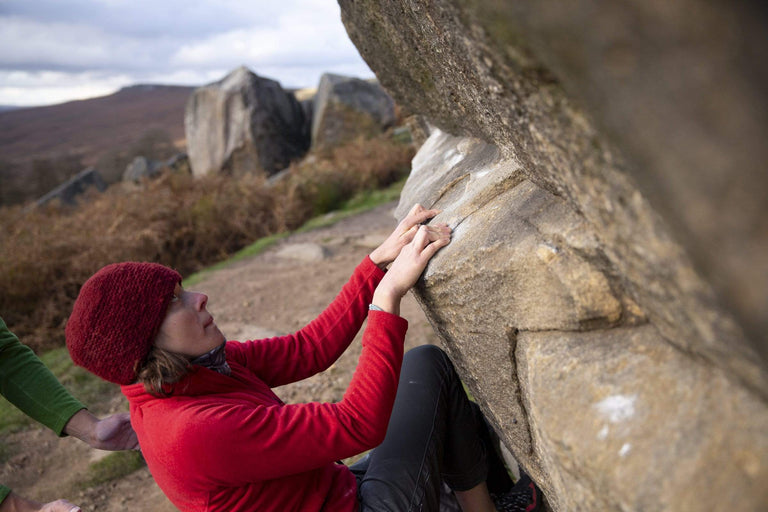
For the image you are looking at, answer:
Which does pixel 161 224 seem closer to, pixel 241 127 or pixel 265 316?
pixel 265 316

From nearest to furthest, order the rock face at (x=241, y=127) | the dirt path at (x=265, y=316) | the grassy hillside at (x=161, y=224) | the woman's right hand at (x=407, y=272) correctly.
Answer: the woman's right hand at (x=407, y=272) → the dirt path at (x=265, y=316) → the grassy hillside at (x=161, y=224) → the rock face at (x=241, y=127)

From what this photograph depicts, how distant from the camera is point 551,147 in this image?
3.58 ft

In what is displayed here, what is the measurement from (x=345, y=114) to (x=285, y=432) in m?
11.0

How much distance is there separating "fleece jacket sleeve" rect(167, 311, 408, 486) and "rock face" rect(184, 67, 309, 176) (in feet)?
33.2

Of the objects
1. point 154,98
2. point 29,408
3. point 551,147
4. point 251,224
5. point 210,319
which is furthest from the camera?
point 154,98

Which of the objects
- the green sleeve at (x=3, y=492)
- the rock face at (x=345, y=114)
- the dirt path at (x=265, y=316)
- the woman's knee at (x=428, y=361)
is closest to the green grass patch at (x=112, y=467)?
the dirt path at (x=265, y=316)

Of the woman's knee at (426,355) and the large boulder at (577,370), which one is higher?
the large boulder at (577,370)

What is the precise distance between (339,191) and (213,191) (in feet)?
6.56

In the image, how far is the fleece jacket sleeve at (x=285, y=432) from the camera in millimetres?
1496

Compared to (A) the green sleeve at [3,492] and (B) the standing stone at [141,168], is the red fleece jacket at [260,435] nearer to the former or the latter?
(A) the green sleeve at [3,492]

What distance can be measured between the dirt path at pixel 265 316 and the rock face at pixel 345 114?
377 centimetres

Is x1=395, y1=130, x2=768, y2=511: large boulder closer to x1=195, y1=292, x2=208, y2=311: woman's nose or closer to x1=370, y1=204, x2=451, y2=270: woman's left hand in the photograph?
x1=370, y1=204, x2=451, y2=270: woman's left hand

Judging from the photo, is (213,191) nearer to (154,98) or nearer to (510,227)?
(510,227)

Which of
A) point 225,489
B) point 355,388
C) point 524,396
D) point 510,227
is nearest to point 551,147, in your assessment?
point 510,227
